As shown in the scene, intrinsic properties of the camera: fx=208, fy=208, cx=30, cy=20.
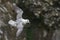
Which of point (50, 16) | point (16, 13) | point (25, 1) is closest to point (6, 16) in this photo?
point (16, 13)

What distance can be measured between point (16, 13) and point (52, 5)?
0.51 metres

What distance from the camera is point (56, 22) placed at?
2.30m

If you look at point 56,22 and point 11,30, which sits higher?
point 56,22

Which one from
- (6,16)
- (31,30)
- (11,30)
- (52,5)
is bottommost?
(11,30)

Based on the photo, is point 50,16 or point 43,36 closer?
point 50,16

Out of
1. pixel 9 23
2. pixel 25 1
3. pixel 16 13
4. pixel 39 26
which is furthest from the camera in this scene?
pixel 39 26

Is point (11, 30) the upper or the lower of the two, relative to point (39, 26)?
lower

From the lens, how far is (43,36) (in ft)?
7.90

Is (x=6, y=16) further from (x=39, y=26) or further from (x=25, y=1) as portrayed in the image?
(x=39, y=26)

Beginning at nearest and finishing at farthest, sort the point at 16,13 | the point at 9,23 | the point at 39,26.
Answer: the point at 9,23, the point at 16,13, the point at 39,26

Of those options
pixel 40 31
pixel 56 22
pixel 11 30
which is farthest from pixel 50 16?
pixel 11 30

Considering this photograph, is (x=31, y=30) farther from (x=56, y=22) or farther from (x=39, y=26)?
(x=56, y=22)

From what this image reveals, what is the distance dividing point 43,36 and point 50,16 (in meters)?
0.28

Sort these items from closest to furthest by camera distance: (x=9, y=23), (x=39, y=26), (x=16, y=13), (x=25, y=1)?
(x=9, y=23)
(x=16, y=13)
(x=25, y=1)
(x=39, y=26)
